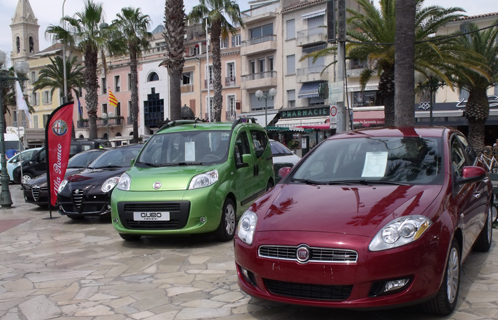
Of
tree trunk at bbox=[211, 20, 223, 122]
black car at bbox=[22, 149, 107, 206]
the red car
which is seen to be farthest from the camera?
tree trunk at bbox=[211, 20, 223, 122]

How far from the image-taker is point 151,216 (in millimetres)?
6684

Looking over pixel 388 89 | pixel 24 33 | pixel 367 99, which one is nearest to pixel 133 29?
pixel 367 99

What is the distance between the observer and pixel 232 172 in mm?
7441

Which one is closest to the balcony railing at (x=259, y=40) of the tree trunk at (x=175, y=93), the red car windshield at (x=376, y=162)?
the tree trunk at (x=175, y=93)

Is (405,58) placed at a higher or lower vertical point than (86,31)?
lower

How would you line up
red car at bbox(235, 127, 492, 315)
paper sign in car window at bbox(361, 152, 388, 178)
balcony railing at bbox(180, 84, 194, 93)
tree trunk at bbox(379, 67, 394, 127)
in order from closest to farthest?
1. red car at bbox(235, 127, 492, 315)
2. paper sign in car window at bbox(361, 152, 388, 178)
3. tree trunk at bbox(379, 67, 394, 127)
4. balcony railing at bbox(180, 84, 194, 93)

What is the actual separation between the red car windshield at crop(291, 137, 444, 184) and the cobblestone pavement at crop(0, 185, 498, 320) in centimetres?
119

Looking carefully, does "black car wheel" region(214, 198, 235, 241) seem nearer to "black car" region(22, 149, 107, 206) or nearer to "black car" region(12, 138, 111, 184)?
"black car" region(22, 149, 107, 206)

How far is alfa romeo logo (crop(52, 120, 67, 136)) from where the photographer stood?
34.3 feet

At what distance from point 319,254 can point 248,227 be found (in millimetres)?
785

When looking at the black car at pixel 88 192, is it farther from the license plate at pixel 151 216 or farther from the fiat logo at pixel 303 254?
the fiat logo at pixel 303 254

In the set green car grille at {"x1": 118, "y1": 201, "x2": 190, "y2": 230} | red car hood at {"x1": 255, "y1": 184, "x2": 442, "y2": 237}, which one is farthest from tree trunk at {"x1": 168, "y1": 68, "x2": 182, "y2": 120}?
red car hood at {"x1": 255, "y1": 184, "x2": 442, "y2": 237}

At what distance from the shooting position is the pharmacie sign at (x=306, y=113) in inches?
1405

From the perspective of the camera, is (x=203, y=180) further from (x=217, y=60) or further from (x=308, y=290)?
(x=217, y=60)
